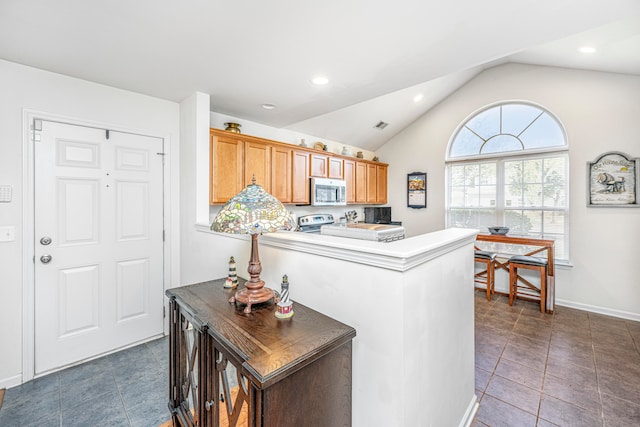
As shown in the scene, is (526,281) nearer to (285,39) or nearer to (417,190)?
(417,190)

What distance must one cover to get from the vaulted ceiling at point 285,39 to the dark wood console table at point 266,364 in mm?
1570

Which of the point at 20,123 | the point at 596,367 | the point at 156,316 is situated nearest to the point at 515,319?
the point at 596,367

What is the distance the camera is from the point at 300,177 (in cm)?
372

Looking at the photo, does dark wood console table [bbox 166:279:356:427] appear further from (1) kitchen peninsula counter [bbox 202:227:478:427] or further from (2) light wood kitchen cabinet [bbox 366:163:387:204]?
(2) light wood kitchen cabinet [bbox 366:163:387:204]

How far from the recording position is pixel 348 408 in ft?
3.79

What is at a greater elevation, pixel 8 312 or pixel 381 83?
pixel 381 83

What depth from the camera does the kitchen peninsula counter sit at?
3.44ft

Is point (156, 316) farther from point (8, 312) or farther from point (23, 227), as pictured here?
point (23, 227)

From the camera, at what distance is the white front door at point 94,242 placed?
216 cm

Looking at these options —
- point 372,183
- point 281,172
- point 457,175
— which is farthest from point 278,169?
point 457,175

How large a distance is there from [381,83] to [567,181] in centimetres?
314

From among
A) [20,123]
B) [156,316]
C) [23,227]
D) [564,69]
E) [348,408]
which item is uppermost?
[564,69]

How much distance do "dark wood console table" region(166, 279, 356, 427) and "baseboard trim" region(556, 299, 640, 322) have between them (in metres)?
4.02

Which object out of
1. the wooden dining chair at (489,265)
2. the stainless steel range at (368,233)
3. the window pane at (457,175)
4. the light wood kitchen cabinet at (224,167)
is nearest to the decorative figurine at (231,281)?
the stainless steel range at (368,233)
